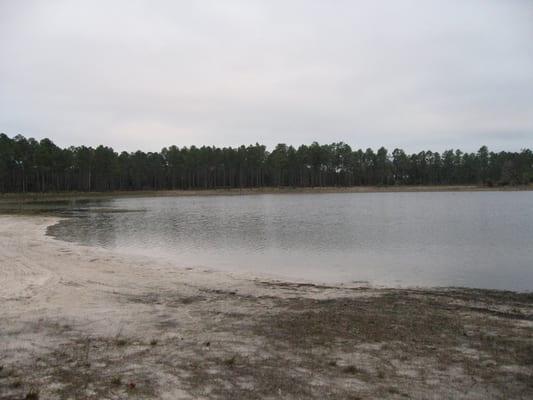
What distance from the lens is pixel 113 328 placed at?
8.66 metres

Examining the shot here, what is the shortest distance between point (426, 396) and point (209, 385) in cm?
272

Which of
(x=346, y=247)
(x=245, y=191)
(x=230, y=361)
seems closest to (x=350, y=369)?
(x=230, y=361)

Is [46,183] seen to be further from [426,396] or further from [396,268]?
[426,396]

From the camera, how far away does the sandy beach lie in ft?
19.3

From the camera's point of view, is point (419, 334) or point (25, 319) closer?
point (419, 334)

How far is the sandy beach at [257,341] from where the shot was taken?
19.3 ft

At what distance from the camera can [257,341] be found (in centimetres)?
783

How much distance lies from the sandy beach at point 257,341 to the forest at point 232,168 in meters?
96.4

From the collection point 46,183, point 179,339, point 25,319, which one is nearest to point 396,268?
point 179,339

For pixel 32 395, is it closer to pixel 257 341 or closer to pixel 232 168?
pixel 257 341

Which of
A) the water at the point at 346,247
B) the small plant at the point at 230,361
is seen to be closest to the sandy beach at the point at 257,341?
the small plant at the point at 230,361

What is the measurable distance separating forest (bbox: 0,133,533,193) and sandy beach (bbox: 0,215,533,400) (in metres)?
96.4

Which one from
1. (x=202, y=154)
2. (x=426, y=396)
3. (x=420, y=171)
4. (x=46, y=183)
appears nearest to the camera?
(x=426, y=396)

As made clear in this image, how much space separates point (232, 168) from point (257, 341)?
121304 mm
